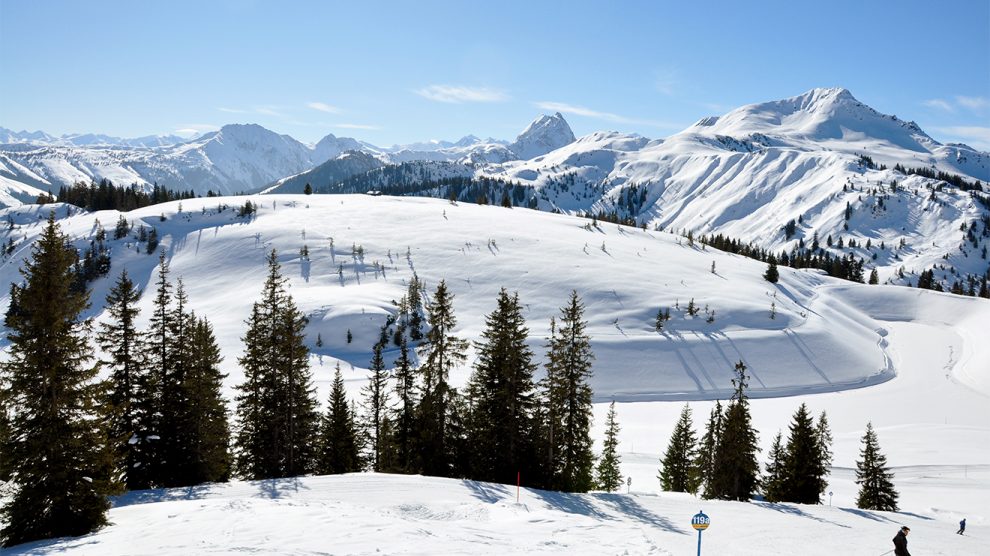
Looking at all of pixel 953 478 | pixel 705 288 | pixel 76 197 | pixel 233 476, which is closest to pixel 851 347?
pixel 705 288

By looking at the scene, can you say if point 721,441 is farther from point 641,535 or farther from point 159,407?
point 159,407

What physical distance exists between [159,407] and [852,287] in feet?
438

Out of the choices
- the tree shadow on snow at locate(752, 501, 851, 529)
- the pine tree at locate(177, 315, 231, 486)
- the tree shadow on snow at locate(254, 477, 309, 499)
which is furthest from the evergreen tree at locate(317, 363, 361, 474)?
the tree shadow on snow at locate(752, 501, 851, 529)

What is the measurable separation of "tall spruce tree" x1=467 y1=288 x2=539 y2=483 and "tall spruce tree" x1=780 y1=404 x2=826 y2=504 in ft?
66.0

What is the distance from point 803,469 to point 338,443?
1226 inches

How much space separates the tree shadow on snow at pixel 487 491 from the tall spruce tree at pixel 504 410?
315 centimetres

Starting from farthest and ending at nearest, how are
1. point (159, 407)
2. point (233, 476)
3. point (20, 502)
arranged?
1. point (233, 476)
2. point (159, 407)
3. point (20, 502)

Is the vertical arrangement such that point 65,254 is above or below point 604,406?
above

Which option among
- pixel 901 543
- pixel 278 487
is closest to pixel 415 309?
pixel 278 487

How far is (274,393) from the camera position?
27.6 m

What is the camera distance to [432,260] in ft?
341

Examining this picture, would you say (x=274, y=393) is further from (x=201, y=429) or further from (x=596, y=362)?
(x=596, y=362)

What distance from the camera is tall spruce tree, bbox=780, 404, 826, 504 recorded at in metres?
35.2

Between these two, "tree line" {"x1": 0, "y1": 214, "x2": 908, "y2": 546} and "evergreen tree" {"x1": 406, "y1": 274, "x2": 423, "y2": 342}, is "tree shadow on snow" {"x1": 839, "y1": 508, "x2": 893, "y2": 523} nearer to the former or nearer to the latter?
"tree line" {"x1": 0, "y1": 214, "x2": 908, "y2": 546}
